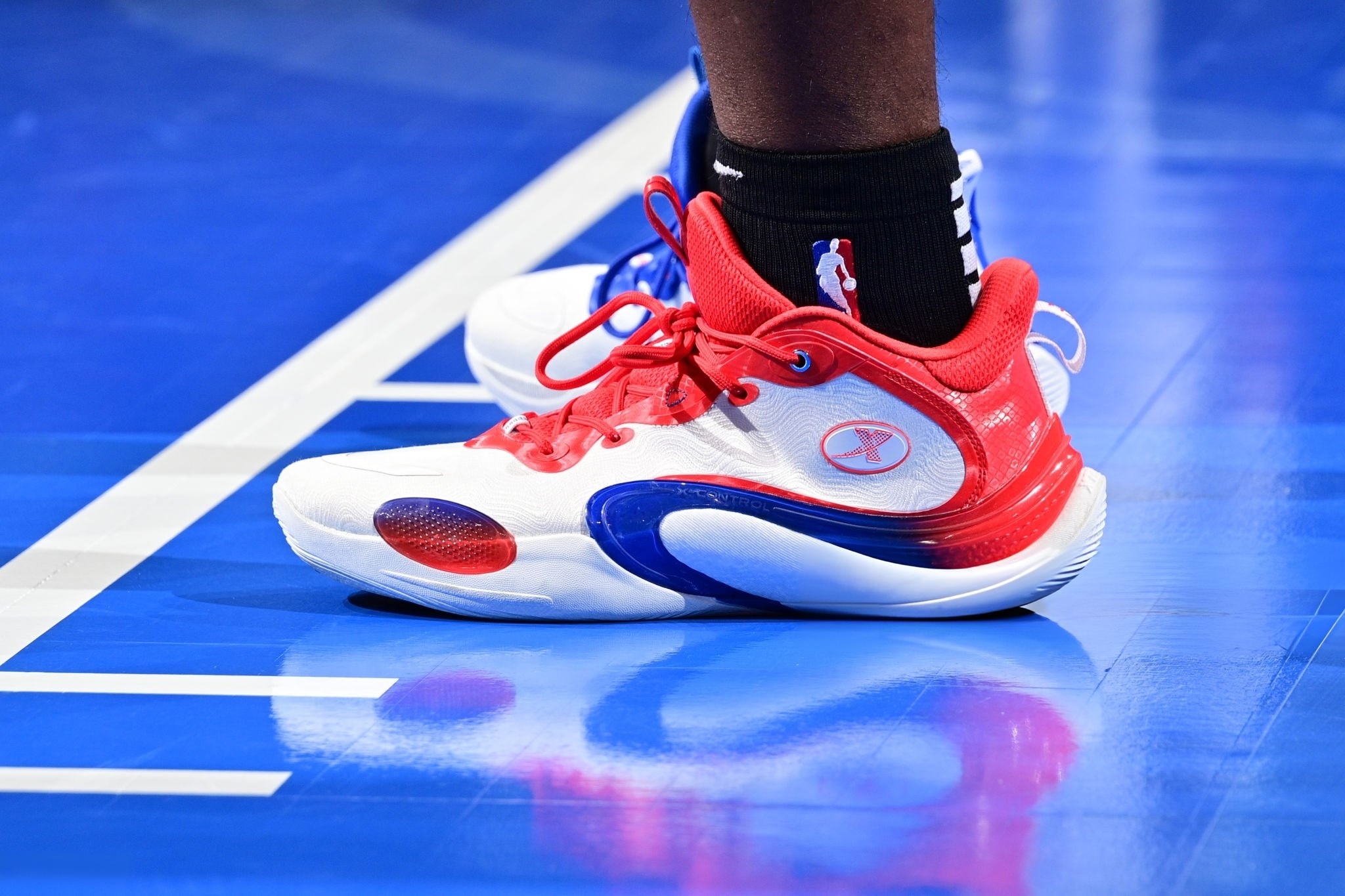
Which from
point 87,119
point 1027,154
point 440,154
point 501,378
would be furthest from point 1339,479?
point 87,119

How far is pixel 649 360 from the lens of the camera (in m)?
1.51

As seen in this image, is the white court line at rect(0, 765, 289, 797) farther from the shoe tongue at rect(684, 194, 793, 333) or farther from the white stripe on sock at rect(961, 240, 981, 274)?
the white stripe on sock at rect(961, 240, 981, 274)

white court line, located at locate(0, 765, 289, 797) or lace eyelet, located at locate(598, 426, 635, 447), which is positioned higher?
lace eyelet, located at locate(598, 426, 635, 447)

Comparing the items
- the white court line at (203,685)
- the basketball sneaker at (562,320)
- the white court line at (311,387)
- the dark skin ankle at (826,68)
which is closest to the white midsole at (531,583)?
the white court line at (203,685)

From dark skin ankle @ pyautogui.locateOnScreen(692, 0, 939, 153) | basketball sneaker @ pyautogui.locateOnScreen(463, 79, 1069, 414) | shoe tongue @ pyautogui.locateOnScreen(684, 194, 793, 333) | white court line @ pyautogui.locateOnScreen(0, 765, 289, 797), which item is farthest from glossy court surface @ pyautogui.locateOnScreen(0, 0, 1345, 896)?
dark skin ankle @ pyautogui.locateOnScreen(692, 0, 939, 153)

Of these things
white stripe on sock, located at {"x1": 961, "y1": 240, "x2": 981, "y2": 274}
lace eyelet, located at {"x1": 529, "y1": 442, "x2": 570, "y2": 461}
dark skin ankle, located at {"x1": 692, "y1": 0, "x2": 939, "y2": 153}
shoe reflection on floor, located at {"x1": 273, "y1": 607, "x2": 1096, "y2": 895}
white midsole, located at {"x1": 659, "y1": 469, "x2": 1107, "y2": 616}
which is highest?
dark skin ankle, located at {"x1": 692, "y1": 0, "x2": 939, "y2": 153}

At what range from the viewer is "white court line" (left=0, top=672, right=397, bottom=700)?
52.7 inches

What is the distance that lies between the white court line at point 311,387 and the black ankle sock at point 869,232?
69 cm

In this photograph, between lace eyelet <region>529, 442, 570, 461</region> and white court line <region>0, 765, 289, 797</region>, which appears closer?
white court line <region>0, 765, 289, 797</region>

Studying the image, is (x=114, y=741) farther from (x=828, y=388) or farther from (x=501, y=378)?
(x=501, y=378)

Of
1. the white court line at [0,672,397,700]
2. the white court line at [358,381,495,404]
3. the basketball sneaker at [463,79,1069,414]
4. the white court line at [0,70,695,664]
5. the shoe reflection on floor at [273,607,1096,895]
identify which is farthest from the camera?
the white court line at [358,381,495,404]

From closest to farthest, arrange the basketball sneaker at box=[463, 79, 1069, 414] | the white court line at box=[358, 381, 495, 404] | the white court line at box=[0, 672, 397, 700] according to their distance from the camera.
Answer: the white court line at box=[0, 672, 397, 700] → the basketball sneaker at box=[463, 79, 1069, 414] → the white court line at box=[358, 381, 495, 404]

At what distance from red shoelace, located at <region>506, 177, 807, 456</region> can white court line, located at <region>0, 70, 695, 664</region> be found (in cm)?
43

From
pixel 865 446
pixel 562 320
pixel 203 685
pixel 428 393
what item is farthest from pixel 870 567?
pixel 428 393
